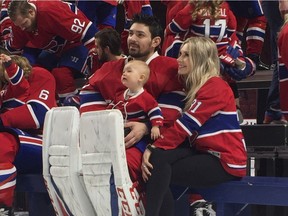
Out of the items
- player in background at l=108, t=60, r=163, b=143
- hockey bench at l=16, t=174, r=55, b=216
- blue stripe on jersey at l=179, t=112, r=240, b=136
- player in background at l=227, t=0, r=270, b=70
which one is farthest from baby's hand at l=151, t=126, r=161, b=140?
player in background at l=227, t=0, r=270, b=70

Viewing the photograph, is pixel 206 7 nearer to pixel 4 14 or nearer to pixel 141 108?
pixel 141 108

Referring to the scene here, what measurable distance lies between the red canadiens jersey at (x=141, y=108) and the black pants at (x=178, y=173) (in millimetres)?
168

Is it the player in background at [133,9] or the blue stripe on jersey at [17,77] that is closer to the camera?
the blue stripe on jersey at [17,77]

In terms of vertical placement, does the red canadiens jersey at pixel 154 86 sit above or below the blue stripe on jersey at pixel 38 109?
above

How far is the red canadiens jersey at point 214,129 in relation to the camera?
220 centimetres

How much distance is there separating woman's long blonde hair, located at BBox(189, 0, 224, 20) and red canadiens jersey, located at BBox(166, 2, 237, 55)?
0.07ft

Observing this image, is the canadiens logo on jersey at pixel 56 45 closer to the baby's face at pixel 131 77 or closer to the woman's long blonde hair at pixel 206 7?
the woman's long blonde hair at pixel 206 7

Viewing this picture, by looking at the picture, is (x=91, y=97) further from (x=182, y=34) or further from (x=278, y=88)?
(x=278, y=88)

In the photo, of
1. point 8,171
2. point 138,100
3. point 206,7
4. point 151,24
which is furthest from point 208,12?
point 8,171

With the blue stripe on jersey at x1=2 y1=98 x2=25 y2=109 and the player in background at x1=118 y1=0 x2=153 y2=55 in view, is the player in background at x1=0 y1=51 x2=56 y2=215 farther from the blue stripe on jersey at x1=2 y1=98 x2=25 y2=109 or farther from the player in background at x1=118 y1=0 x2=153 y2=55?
the player in background at x1=118 y1=0 x2=153 y2=55

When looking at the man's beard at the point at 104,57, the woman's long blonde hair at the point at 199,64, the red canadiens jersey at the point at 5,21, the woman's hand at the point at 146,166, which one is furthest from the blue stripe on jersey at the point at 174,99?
the red canadiens jersey at the point at 5,21

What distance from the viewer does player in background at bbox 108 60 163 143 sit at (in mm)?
2311

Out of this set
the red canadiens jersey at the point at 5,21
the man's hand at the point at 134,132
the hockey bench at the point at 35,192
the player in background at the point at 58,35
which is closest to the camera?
the man's hand at the point at 134,132

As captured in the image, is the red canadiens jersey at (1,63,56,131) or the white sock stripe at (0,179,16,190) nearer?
the white sock stripe at (0,179,16,190)
